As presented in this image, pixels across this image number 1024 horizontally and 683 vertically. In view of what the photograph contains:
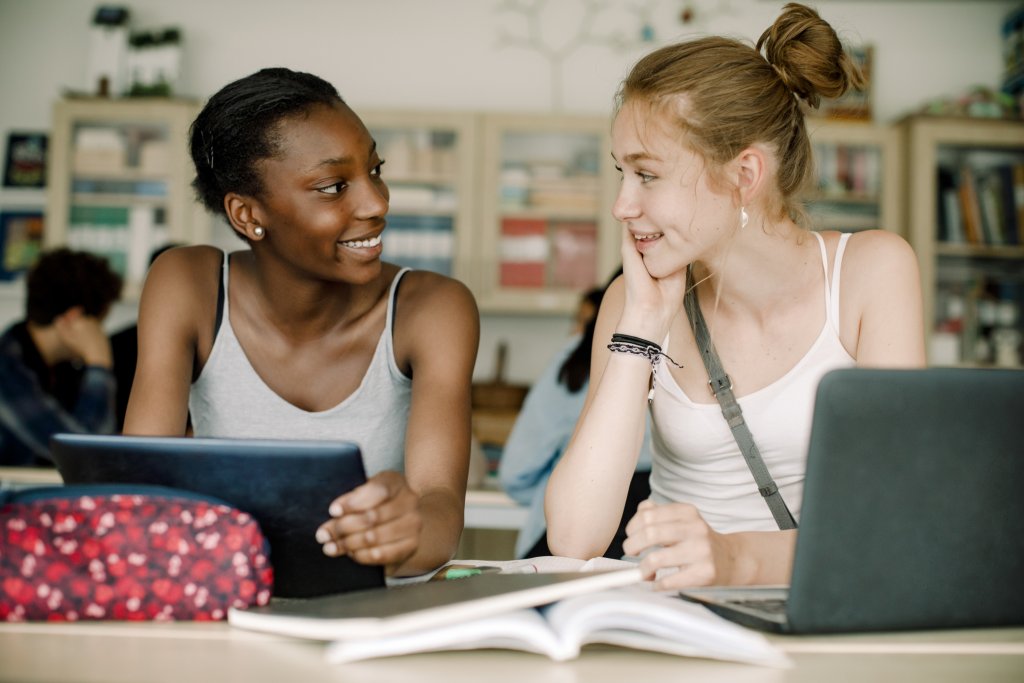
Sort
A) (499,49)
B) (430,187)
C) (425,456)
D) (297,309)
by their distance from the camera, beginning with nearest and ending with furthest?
(425,456)
(297,309)
(430,187)
(499,49)

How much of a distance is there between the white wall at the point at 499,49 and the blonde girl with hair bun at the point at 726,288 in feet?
10.3

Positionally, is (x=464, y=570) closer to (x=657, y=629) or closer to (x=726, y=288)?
(x=657, y=629)

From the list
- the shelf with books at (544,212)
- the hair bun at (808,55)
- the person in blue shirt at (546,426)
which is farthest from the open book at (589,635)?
the shelf with books at (544,212)

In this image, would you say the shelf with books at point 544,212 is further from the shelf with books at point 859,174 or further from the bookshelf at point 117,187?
the bookshelf at point 117,187

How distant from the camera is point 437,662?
66 cm

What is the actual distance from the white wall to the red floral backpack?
151 inches

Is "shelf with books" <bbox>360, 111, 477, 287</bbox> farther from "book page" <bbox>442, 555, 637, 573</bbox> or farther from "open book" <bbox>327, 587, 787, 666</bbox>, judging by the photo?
"open book" <bbox>327, 587, 787, 666</bbox>

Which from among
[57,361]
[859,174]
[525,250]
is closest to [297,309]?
[57,361]

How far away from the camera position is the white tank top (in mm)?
1396

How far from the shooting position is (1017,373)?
2.41 feet

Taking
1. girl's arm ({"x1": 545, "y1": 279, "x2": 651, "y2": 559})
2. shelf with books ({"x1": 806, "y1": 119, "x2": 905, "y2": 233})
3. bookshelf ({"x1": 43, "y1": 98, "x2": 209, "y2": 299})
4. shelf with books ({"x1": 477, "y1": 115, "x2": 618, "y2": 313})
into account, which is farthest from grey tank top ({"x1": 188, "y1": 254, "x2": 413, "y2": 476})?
shelf with books ({"x1": 806, "y1": 119, "x2": 905, "y2": 233})

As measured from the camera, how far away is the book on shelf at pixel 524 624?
0.65m

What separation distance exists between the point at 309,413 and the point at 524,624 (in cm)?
87

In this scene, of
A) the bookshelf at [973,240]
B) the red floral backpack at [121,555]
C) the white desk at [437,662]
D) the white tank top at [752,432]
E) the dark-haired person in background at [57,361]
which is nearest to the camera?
the white desk at [437,662]
